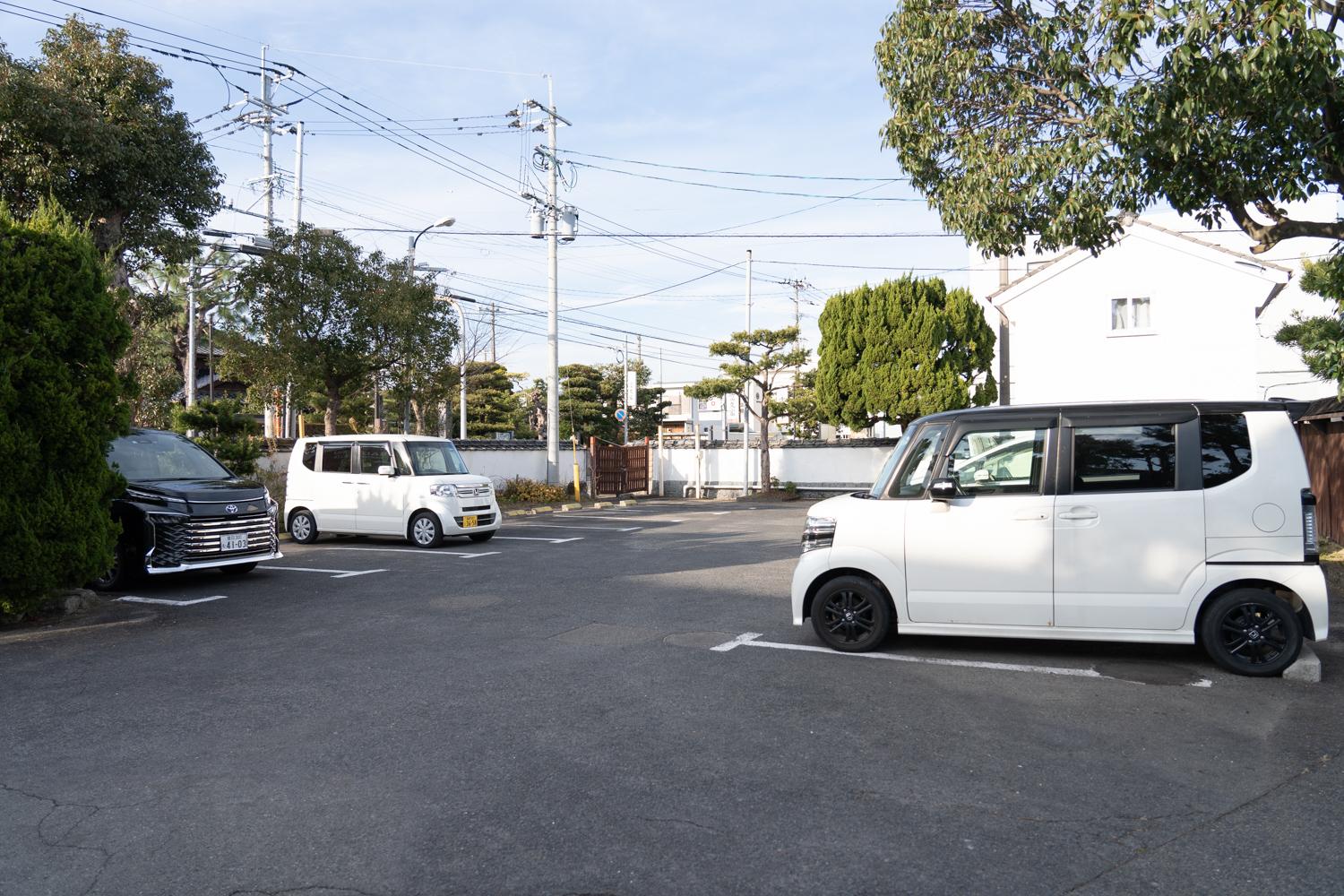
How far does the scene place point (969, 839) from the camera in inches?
140

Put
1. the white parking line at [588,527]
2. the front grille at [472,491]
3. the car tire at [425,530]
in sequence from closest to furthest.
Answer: the car tire at [425,530], the front grille at [472,491], the white parking line at [588,527]

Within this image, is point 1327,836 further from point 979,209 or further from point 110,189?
point 110,189

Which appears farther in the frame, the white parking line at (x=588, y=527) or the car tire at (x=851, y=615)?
the white parking line at (x=588, y=527)

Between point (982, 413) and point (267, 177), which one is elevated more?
point (267, 177)

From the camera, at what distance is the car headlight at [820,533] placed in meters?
6.65

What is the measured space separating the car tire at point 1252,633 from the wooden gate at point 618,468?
75.0ft

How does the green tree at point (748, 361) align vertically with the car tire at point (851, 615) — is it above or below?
above

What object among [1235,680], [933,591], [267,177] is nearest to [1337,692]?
[1235,680]

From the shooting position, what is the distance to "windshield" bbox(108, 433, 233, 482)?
10391 mm

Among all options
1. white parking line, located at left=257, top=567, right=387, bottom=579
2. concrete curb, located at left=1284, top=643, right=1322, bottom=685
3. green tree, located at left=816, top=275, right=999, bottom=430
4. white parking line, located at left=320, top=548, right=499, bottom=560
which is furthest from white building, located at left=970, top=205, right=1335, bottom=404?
concrete curb, located at left=1284, top=643, right=1322, bottom=685

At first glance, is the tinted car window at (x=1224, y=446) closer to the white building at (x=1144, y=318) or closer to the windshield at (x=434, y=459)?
the windshield at (x=434, y=459)

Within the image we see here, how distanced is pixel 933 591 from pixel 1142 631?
1336 millimetres

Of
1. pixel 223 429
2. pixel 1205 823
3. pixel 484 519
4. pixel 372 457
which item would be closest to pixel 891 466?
pixel 1205 823

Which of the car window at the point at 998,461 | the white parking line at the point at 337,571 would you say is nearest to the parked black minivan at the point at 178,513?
the white parking line at the point at 337,571
